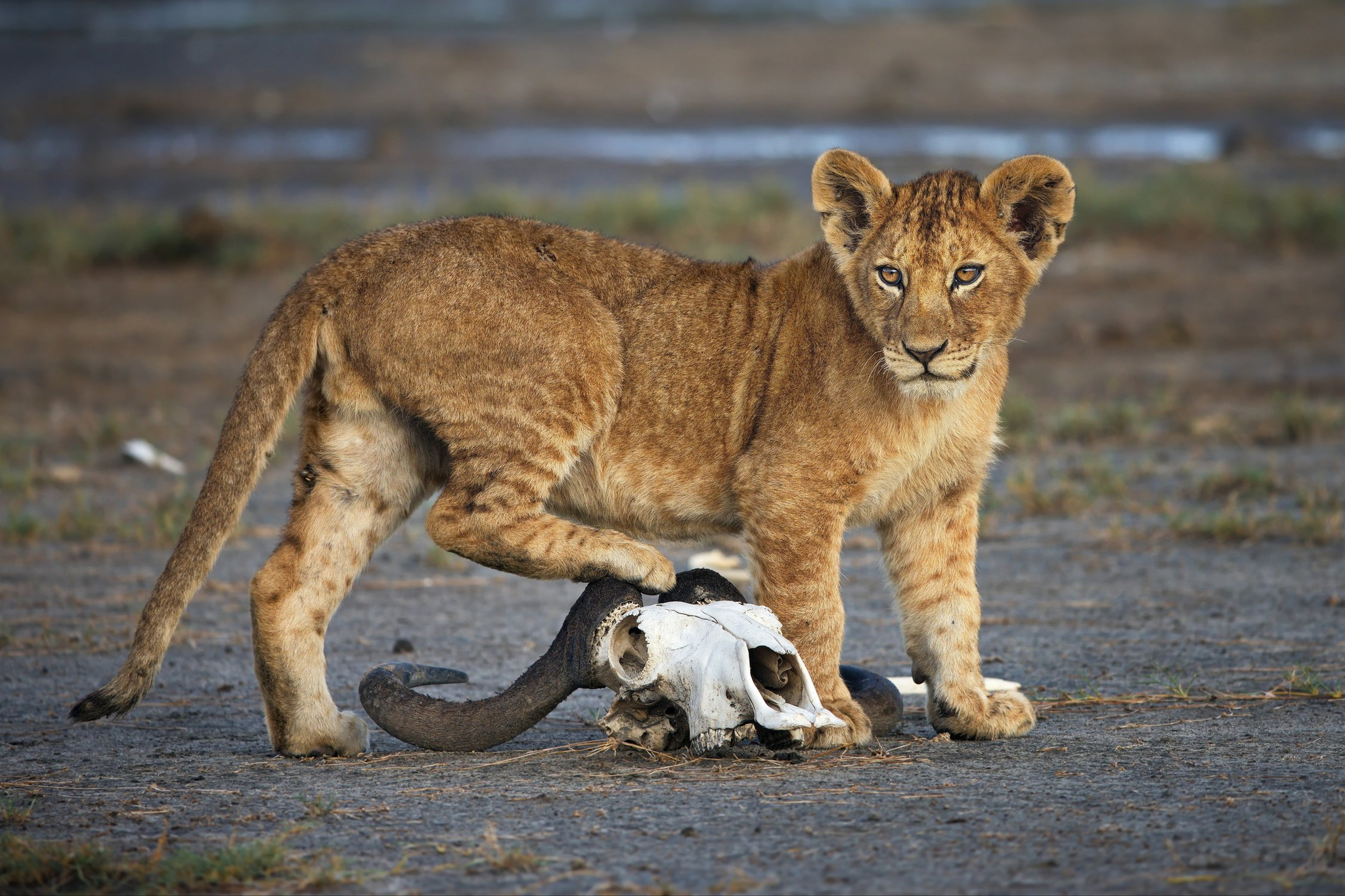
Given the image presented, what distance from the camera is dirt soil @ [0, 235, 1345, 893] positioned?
3988 millimetres

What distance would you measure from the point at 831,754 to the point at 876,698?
0.36 meters

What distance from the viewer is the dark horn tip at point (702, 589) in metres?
5.10

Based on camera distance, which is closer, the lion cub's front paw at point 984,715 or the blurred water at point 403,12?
the lion cub's front paw at point 984,715

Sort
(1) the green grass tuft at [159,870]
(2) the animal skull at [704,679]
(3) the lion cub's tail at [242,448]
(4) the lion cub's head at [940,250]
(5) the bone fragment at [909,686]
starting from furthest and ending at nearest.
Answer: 1. (5) the bone fragment at [909,686]
2. (3) the lion cub's tail at [242,448]
3. (4) the lion cub's head at [940,250]
4. (2) the animal skull at [704,679]
5. (1) the green grass tuft at [159,870]

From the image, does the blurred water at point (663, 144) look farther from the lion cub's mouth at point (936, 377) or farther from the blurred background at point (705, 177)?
the lion cub's mouth at point (936, 377)

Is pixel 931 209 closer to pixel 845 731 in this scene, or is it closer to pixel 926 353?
pixel 926 353

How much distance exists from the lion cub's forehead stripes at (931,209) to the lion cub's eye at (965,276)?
85mm

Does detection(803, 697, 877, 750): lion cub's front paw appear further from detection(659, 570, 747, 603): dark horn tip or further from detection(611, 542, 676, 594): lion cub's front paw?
detection(611, 542, 676, 594): lion cub's front paw

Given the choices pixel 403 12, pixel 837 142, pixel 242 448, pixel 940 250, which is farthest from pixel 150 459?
pixel 403 12

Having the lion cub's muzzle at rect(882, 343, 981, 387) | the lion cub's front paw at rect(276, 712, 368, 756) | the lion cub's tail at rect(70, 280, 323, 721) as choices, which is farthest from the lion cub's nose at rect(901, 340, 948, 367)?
the lion cub's front paw at rect(276, 712, 368, 756)

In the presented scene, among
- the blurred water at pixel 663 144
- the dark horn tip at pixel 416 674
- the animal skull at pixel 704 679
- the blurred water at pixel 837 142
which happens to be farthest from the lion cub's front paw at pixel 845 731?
the blurred water at pixel 837 142

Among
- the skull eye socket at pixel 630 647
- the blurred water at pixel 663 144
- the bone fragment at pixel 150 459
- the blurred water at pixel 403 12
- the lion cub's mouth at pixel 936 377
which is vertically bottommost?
the skull eye socket at pixel 630 647

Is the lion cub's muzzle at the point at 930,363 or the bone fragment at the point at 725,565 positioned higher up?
the lion cub's muzzle at the point at 930,363

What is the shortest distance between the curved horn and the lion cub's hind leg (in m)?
0.27
